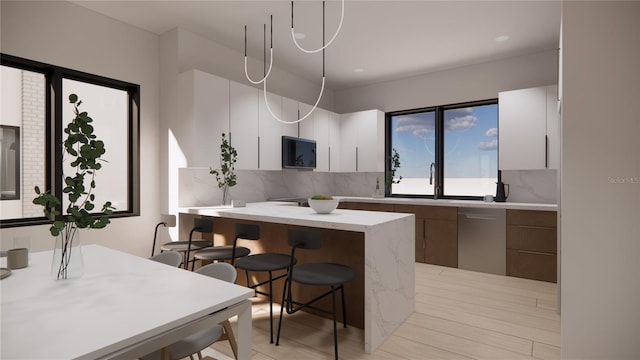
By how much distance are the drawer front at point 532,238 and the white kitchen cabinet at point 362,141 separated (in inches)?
83.3

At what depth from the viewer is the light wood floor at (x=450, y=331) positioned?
2301 mm

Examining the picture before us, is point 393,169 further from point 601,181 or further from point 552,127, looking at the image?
point 601,181

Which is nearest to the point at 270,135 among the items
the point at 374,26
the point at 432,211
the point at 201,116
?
the point at 201,116

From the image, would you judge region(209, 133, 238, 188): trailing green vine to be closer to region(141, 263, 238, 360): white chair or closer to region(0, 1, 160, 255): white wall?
region(0, 1, 160, 255): white wall

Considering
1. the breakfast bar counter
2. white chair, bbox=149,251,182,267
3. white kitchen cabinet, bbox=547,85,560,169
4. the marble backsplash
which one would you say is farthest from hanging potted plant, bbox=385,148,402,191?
white chair, bbox=149,251,182,267

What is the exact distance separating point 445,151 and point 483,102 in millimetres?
883

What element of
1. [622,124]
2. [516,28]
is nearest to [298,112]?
[516,28]

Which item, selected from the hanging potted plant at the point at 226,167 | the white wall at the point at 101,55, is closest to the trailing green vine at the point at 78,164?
the white wall at the point at 101,55

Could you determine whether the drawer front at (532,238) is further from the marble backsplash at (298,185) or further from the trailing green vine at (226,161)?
the trailing green vine at (226,161)

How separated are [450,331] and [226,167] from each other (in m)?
2.73

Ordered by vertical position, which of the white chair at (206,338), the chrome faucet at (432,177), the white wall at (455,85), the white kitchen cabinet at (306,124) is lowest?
the white chair at (206,338)

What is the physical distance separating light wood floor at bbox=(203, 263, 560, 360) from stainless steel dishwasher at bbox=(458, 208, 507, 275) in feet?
1.86

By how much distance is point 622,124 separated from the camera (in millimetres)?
1897

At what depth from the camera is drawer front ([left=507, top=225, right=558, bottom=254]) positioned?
382 centimetres
